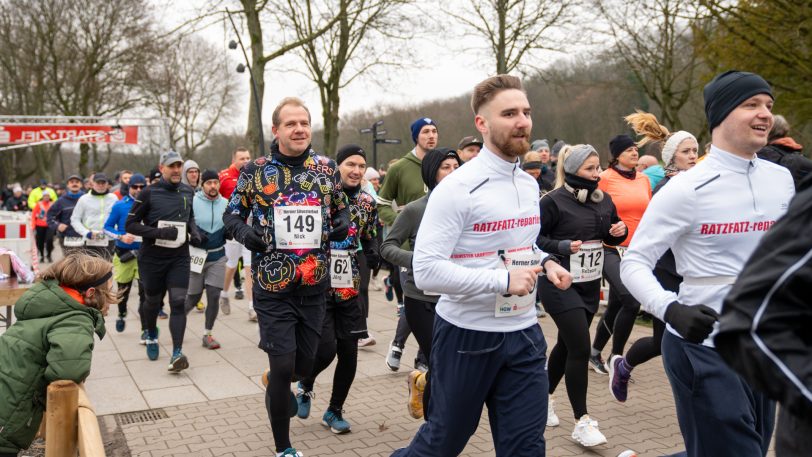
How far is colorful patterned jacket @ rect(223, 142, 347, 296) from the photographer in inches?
175

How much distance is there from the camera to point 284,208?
14.6 feet

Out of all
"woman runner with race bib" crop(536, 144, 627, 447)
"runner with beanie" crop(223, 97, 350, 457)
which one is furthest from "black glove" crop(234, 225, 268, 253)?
"woman runner with race bib" crop(536, 144, 627, 447)

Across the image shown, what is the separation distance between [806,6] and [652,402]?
29.4 ft

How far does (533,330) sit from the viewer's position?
332 cm

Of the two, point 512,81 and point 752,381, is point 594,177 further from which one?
point 752,381

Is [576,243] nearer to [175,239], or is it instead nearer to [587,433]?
[587,433]

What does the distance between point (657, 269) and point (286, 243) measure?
2.25 m

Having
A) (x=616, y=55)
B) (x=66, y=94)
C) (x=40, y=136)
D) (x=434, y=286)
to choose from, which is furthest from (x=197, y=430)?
(x=66, y=94)

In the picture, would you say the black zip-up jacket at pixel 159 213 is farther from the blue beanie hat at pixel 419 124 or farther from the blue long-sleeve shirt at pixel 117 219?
the blue beanie hat at pixel 419 124

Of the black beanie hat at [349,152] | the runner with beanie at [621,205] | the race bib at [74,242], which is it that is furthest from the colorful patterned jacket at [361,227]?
the race bib at [74,242]

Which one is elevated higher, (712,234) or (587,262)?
(712,234)

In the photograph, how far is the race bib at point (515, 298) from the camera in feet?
10.5

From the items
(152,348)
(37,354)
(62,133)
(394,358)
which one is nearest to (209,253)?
(152,348)

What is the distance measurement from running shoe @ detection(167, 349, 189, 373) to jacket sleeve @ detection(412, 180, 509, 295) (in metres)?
4.46
